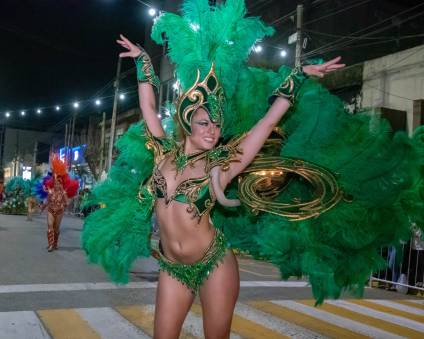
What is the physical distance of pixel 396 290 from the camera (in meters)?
8.74

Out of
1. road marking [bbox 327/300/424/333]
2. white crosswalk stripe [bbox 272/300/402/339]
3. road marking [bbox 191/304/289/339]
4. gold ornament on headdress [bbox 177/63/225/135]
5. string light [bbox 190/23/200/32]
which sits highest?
string light [bbox 190/23/200/32]

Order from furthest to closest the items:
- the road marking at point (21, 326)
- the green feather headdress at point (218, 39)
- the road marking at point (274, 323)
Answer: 1. the road marking at point (274, 323)
2. the road marking at point (21, 326)
3. the green feather headdress at point (218, 39)

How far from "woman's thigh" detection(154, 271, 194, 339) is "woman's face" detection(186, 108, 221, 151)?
2.69ft

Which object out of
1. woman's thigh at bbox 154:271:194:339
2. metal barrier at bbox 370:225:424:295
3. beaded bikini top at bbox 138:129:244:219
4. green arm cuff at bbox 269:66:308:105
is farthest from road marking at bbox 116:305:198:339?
metal barrier at bbox 370:225:424:295

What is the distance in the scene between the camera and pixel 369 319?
6.02 meters

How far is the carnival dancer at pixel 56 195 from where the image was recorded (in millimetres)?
11297

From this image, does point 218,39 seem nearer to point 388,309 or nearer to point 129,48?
point 129,48

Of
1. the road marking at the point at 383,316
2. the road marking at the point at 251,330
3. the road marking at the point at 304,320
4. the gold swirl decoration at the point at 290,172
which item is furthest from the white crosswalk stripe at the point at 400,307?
the gold swirl decoration at the point at 290,172

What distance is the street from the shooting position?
16.2 feet

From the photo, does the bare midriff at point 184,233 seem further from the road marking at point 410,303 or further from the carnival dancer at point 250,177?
the road marking at point 410,303

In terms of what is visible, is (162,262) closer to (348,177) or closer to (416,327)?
(348,177)

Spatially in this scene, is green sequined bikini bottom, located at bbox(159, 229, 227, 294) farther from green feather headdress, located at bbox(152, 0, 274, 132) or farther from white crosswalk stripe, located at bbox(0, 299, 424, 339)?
white crosswalk stripe, located at bbox(0, 299, 424, 339)

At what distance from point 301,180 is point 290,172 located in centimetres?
26

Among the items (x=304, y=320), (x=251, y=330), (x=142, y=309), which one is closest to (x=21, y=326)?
(x=142, y=309)
